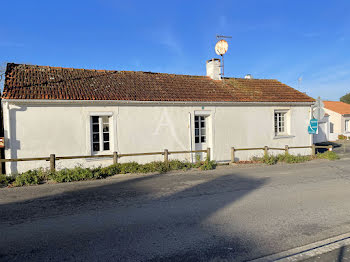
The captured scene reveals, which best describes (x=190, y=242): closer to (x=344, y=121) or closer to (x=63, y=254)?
(x=63, y=254)

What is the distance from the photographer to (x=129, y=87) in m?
12.2

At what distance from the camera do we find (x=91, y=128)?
10.7 m

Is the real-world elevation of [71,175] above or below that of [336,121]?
below

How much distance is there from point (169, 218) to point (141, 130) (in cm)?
674

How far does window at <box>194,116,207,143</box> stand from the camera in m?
12.7

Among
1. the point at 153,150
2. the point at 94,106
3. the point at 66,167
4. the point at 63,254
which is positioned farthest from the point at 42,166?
the point at 63,254

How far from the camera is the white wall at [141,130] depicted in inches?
384

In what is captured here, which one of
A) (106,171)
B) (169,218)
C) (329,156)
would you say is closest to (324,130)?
(329,156)

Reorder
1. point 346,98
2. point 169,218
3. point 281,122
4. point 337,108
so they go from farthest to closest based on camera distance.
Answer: point 346,98 → point 337,108 → point 281,122 → point 169,218

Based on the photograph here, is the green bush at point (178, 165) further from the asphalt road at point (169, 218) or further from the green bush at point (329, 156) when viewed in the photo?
the green bush at point (329, 156)

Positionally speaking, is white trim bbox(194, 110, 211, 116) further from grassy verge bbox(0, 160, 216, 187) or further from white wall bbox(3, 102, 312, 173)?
grassy verge bbox(0, 160, 216, 187)

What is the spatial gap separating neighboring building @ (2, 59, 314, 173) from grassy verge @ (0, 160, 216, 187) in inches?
45.5

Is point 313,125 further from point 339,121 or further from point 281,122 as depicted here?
point 339,121

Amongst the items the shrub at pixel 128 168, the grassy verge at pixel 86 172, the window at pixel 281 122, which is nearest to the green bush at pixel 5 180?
the grassy verge at pixel 86 172
